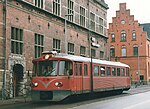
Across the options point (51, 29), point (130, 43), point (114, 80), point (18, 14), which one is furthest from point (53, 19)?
point (130, 43)

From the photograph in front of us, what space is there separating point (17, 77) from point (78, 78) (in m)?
7.10

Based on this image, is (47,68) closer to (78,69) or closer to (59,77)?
(59,77)

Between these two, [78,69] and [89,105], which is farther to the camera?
[78,69]

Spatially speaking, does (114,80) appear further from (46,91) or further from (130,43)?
(130,43)

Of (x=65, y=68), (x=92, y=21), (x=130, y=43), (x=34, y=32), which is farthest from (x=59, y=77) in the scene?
(x=130, y=43)

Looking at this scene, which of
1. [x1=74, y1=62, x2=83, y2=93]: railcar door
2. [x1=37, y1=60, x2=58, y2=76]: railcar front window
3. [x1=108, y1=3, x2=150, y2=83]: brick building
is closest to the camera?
[x1=37, y1=60, x2=58, y2=76]: railcar front window

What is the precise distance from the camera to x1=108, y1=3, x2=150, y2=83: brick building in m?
73.8

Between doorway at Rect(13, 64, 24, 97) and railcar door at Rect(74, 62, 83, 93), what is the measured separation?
20.7 feet

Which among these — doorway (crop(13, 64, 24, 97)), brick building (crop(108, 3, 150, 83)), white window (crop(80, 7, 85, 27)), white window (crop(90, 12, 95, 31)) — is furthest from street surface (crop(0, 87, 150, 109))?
brick building (crop(108, 3, 150, 83))

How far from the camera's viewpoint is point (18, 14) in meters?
26.4

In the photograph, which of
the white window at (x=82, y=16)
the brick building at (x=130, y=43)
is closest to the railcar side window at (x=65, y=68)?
the white window at (x=82, y=16)

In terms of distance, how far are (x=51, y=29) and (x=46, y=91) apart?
41.3 feet

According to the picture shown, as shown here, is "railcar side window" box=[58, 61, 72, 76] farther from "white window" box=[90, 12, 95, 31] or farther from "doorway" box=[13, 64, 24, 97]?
"white window" box=[90, 12, 95, 31]

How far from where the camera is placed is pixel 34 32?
2877 centimetres
